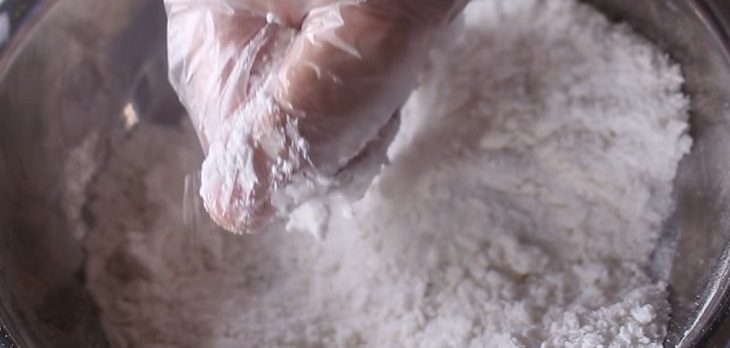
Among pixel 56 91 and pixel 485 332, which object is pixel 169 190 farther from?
pixel 485 332

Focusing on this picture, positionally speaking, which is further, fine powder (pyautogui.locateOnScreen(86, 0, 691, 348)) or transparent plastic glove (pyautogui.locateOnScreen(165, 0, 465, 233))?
fine powder (pyautogui.locateOnScreen(86, 0, 691, 348))

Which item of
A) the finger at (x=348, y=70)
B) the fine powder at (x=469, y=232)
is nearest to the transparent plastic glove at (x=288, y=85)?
the finger at (x=348, y=70)

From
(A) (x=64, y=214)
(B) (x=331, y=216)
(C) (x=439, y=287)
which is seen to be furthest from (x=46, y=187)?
(C) (x=439, y=287)

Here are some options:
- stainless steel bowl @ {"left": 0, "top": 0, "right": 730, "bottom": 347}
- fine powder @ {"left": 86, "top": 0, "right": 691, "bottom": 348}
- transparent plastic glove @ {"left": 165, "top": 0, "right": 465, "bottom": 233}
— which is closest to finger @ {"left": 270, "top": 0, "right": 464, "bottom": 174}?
transparent plastic glove @ {"left": 165, "top": 0, "right": 465, "bottom": 233}

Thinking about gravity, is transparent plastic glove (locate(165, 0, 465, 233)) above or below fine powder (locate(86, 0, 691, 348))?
above

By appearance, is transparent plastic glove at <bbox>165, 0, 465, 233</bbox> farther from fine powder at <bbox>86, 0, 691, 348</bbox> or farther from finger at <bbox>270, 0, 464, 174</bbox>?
fine powder at <bbox>86, 0, 691, 348</bbox>
